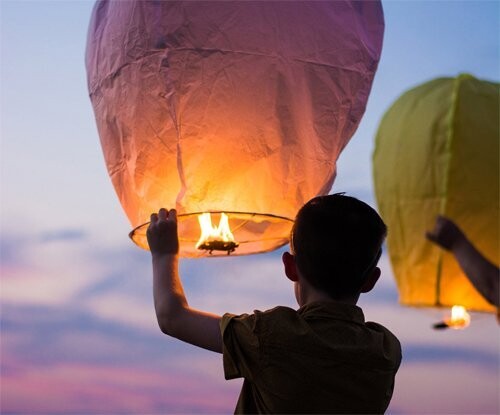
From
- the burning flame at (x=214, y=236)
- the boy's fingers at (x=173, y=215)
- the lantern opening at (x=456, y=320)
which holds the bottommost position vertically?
the lantern opening at (x=456, y=320)

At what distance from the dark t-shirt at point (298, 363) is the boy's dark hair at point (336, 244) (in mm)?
94

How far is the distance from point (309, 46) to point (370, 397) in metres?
1.11

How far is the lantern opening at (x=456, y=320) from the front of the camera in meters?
2.02

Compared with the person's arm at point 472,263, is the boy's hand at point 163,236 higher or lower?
higher

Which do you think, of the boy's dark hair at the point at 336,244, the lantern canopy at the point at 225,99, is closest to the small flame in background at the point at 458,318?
the boy's dark hair at the point at 336,244

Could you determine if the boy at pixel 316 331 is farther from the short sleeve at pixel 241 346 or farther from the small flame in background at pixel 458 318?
the small flame in background at pixel 458 318

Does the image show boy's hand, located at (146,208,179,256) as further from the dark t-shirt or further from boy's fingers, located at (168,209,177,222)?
the dark t-shirt

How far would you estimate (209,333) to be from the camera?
170cm

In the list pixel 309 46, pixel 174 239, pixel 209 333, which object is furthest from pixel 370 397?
pixel 309 46

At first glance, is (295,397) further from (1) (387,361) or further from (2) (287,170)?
(2) (287,170)

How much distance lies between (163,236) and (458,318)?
82 cm

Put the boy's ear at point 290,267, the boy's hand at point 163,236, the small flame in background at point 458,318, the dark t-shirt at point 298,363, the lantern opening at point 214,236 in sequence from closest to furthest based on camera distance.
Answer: the dark t-shirt at point 298,363, the boy's ear at point 290,267, the boy's hand at point 163,236, the small flame in background at point 458,318, the lantern opening at point 214,236

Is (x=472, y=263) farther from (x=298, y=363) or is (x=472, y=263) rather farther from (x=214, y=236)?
(x=214, y=236)

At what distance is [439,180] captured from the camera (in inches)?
80.2
